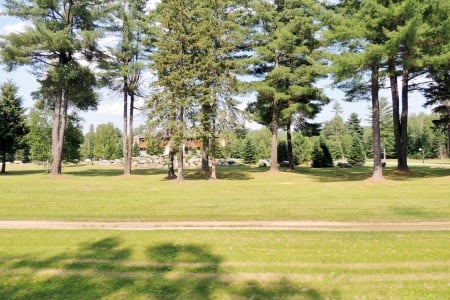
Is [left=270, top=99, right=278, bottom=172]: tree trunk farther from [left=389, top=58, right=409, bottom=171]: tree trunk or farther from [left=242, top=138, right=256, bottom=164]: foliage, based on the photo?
[left=242, top=138, right=256, bottom=164]: foliage

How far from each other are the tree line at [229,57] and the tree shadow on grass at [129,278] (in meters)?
16.0

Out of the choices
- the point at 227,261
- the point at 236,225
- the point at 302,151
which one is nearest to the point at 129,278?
the point at 227,261

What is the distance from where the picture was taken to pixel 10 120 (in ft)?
128

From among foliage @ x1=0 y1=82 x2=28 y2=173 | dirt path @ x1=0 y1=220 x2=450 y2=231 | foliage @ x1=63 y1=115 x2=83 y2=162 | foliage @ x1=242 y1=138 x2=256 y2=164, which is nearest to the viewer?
dirt path @ x1=0 y1=220 x2=450 y2=231

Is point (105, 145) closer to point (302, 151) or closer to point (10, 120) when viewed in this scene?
point (10, 120)

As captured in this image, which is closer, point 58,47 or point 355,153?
point 58,47

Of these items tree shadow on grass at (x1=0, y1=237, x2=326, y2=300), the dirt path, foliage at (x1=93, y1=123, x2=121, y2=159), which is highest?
foliage at (x1=93, y1=123, x2=121, y2=159)

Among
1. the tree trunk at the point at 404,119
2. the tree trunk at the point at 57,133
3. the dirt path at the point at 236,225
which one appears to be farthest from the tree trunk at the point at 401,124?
the tree trunk at the point at 57,133

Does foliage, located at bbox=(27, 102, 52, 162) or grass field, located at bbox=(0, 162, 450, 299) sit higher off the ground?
foliage, located at bbox=(27, 102, 52, 162)

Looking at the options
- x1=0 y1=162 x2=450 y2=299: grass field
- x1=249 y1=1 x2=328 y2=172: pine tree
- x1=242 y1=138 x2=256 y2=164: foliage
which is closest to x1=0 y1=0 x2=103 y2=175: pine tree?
x1=249 y1=1 x2=328 y2=172: pine tree

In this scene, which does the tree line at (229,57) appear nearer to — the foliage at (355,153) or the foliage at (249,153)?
the foliage at (355,153)

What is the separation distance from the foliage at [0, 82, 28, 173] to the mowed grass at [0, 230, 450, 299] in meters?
34.1

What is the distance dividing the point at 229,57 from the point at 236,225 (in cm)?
2094

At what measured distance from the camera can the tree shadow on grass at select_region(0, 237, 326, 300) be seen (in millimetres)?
5355
